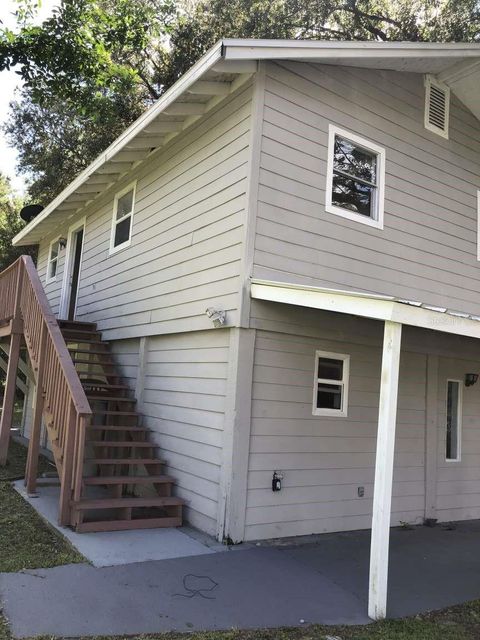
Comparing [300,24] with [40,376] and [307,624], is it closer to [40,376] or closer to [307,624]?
[40,376]

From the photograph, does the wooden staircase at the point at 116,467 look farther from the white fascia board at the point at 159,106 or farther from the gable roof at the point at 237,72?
the gable roof at the point at 237,72

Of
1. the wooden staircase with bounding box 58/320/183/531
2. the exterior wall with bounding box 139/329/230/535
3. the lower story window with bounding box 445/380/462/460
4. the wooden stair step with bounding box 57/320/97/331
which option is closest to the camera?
the wooden staircase with bounding box 58/320/183/531

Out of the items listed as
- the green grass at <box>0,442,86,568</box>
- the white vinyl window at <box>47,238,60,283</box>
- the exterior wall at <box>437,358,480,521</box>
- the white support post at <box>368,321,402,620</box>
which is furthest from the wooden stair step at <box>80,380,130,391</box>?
the white vinyl window at <box>47,238,60,283</box>

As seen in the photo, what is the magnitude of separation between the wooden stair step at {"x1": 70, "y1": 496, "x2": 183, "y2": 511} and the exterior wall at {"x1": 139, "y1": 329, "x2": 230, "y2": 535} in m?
0.19

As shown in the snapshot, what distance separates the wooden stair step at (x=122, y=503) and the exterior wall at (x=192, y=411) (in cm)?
19

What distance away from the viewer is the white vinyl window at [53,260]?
1271cm

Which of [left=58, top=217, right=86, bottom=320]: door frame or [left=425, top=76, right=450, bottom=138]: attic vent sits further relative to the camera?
[left=58, top=217, right=86, bottom=320]: door frame

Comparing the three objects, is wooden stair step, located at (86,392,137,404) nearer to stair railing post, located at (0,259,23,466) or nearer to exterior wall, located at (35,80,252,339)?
exterior wall, located at (35,80,252,339)

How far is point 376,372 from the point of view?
269 inches

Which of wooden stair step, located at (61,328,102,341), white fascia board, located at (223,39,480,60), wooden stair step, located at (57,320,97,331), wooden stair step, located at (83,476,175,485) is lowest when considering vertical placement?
wooden stair step, located at (83,476,175,485)

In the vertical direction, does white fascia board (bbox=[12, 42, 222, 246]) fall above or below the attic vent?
below

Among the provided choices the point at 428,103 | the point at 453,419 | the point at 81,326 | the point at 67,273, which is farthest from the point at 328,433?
the point at 67,273

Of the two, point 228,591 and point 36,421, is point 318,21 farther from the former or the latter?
point 228,591

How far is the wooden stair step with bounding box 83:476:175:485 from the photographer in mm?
5497
